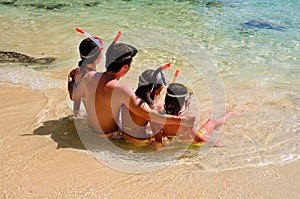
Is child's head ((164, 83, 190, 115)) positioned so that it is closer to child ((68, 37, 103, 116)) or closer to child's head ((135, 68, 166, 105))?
child's head ((135, 68, 166, 105))

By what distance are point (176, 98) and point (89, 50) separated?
0.97 m

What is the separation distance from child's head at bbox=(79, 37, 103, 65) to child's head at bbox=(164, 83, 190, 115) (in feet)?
2.67

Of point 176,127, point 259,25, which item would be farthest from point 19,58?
point 259,25

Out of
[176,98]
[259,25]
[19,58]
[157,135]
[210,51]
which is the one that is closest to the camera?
[176,98]

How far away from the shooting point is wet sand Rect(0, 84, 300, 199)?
8.58ft

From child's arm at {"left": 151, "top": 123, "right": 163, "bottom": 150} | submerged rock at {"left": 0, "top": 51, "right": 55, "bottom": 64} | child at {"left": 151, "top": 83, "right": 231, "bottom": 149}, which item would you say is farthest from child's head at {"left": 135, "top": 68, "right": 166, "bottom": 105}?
submerged rock at {"left": 0, "top": 51, "right": 55, "bottom": 64}

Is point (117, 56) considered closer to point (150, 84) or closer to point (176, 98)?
point (150, 84)

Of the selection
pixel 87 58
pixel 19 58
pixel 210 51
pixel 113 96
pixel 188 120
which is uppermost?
pixel 87 58

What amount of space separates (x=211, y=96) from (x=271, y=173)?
2.16 metres

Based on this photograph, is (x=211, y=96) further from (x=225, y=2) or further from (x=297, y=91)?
(x=225, y=2)

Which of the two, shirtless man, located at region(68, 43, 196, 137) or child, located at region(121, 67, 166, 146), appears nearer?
shirtless man, located at region(68, 43, 196, 137)

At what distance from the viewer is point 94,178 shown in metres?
2.76

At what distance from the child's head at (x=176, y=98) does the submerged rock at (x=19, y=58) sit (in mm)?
3339

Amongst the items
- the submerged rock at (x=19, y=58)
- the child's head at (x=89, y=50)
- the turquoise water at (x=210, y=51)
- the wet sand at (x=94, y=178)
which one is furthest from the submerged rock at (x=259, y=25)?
the wet sand at (x=94, y=178)
